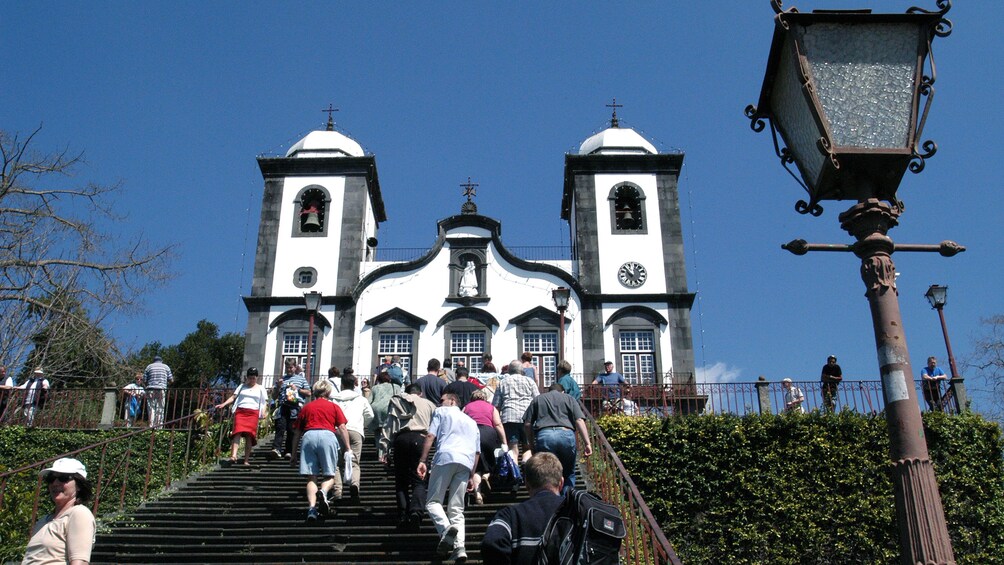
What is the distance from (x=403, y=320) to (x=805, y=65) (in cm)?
2194

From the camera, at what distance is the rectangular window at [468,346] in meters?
25.6

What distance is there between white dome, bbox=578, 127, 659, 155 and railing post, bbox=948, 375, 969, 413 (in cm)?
1302

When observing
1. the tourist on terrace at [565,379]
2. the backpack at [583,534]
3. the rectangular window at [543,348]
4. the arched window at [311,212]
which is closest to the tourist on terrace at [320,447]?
the tourist on terrace at [565,379]

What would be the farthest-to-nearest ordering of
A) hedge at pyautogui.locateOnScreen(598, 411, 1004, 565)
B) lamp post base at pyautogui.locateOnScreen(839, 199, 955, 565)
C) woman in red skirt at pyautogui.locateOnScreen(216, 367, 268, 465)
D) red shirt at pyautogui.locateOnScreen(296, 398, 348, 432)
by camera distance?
hedge at pyautogui.locateOnScreen(598, 411, 1004, 565) → woman in red skirt at pyautogui.locateOnScreen(216, 367, 268, 465) → red shirt at pyautogui.locateOnScreen(296, 398, 348, 432) → lamp post base at pyautogui.locateOnScreen(839, 199, 955, 565)

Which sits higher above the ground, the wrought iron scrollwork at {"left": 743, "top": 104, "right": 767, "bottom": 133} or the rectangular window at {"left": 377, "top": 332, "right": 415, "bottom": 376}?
the rectangular window at {"left": 377, "top": 332, "right": 415, "bottom": 376}

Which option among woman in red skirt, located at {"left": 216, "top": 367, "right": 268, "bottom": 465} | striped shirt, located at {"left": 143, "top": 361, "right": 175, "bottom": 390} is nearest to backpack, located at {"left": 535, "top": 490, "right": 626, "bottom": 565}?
woman in red skirt, located at {"left": 216, "top": 367, "right": 268, "bottom": 465}

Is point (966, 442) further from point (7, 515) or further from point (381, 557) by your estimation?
point (7, 515)

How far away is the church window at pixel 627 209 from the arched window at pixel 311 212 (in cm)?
905

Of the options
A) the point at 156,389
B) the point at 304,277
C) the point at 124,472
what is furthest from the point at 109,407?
the point at 304,277

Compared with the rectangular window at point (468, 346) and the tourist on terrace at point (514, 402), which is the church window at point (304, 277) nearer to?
the rectangular window at point (468, 346)

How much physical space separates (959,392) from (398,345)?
580 inches

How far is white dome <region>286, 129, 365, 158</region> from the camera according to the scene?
1148 inches

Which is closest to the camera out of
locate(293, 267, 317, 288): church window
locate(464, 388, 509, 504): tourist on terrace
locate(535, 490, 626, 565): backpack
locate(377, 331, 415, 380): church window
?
locate(535, 490, 626, 565): backpack

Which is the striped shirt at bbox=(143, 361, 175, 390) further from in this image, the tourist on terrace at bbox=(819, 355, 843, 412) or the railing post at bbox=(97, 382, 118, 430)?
the tourist on terrace at bbox=(819, 355, 843, 412)
